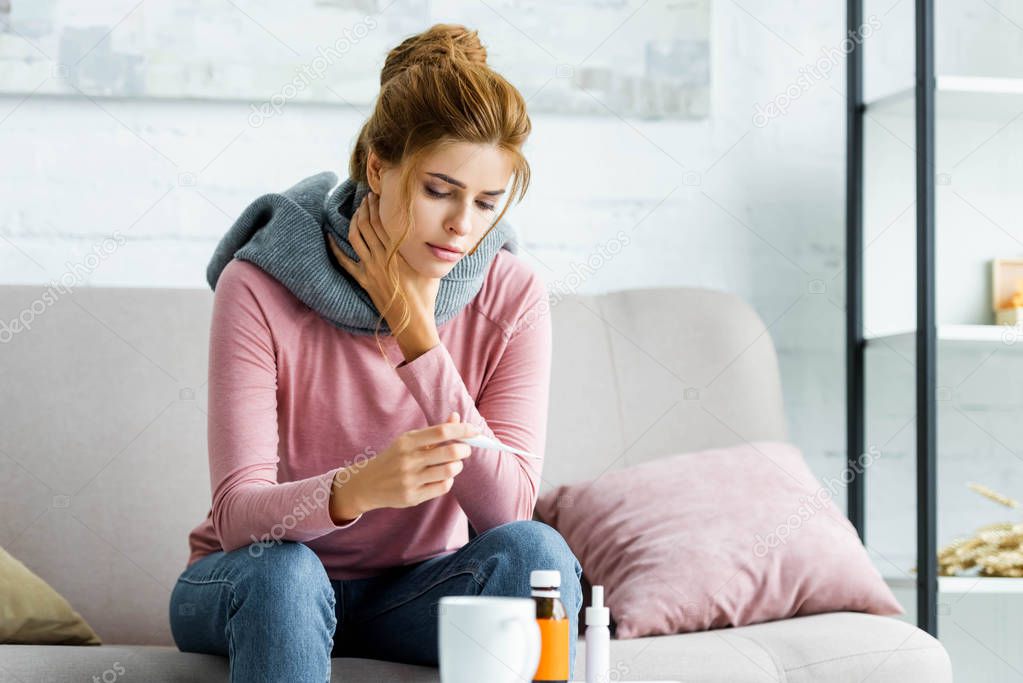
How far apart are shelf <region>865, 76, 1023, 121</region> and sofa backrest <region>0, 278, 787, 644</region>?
1.68 ft

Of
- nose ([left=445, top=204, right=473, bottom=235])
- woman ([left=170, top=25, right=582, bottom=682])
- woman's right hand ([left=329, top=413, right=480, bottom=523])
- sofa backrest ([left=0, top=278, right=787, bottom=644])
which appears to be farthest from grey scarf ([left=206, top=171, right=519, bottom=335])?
sofa backrest ([left=0, top=278, right=787, bottom=644])

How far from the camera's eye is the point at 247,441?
129 cm

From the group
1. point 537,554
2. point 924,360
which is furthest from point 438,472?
point 924,360

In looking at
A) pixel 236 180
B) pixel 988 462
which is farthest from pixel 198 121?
pixel 988 462

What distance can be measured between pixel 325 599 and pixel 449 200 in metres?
0.47

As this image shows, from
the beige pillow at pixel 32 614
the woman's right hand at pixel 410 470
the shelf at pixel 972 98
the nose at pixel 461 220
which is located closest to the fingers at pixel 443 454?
the woman's right hand at pixel 410 470

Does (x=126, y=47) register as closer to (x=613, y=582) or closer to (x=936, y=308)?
(x=613, y=582)

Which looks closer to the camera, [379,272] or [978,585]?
[379,272]

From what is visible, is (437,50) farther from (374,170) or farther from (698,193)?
(698,193)

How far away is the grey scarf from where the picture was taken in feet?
4.54

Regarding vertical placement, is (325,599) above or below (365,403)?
below

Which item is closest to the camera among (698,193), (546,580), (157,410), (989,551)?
(546,580)

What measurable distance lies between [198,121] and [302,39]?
252mm

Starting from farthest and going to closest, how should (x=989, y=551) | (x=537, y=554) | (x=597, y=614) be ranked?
(x=989, y=551)
(x=537, y=554)
(x=597, y=614)
